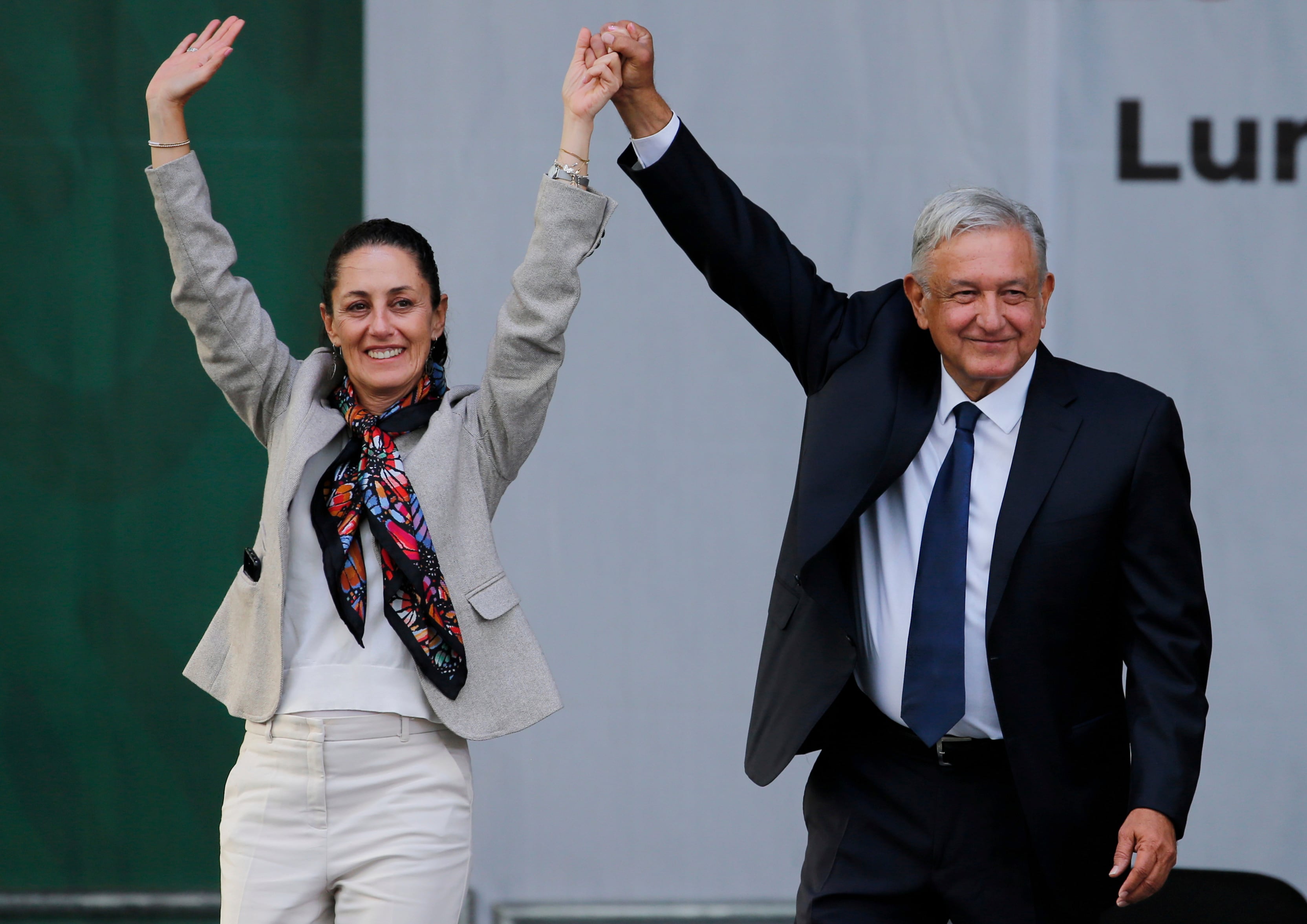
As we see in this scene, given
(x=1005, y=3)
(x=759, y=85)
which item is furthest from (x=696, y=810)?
(x=1005, y=3)

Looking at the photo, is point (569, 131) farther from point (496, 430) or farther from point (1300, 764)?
point (1300, 764)

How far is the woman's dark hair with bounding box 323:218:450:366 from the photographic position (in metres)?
2.21

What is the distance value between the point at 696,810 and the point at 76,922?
1.65 metres

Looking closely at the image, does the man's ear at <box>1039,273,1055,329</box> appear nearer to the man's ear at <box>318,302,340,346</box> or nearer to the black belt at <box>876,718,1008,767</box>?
the black belt at <box>876,718,1008,767</box>

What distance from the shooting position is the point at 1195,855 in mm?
3703

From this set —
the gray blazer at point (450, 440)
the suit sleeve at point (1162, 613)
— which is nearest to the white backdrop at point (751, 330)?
the gray blazer at point (450, 440)

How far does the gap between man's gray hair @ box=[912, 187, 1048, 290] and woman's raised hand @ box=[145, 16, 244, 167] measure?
1.14 m

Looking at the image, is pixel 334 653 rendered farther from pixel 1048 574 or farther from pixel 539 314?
pixel 1048 574

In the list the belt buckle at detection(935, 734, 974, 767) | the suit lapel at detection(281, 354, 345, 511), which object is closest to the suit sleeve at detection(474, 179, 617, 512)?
the suit lapel at detection(281, 354, 345, 511)

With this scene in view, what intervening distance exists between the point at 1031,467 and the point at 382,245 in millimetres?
1059

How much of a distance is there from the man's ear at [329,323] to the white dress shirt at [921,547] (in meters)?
0.88

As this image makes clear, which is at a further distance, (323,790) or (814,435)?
(814,435)

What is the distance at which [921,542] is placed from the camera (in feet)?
7.06

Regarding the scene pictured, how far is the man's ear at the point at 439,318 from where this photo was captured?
2.25 metres
